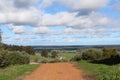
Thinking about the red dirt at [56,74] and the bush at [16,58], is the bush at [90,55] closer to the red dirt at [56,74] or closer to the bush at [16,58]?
the bush at [16,58]

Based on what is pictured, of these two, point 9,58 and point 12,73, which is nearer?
point 12,73

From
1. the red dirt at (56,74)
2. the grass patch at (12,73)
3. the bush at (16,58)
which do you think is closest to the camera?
the red dirt at (56,74)

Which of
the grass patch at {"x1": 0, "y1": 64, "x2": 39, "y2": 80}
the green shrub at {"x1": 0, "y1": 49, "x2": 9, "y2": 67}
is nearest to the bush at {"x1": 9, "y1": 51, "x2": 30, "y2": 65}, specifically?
the green shrub at {"x1": 0, "y1": 49, "x2": 9, "y2": 67}

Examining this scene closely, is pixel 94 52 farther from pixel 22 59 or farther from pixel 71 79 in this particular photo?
pixel 71 79

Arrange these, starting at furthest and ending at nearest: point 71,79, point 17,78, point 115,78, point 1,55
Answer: point 1,55 < point 17,78 < point 71,79 < point 115,78

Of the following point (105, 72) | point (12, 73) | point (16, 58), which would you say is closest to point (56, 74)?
point (12, 73)

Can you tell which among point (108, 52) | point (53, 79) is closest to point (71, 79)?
point (53, 79)

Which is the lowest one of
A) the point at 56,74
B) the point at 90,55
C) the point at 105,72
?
the point at 56,74


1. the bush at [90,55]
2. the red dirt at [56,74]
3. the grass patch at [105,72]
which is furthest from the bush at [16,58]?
the grass patch at [105,72]

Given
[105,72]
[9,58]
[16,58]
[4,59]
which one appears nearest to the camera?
[105,72]

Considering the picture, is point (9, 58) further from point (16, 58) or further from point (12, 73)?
point (12, 73)

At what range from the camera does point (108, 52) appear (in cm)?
5881

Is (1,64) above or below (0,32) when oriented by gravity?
below

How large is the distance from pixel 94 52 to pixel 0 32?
14.3m
